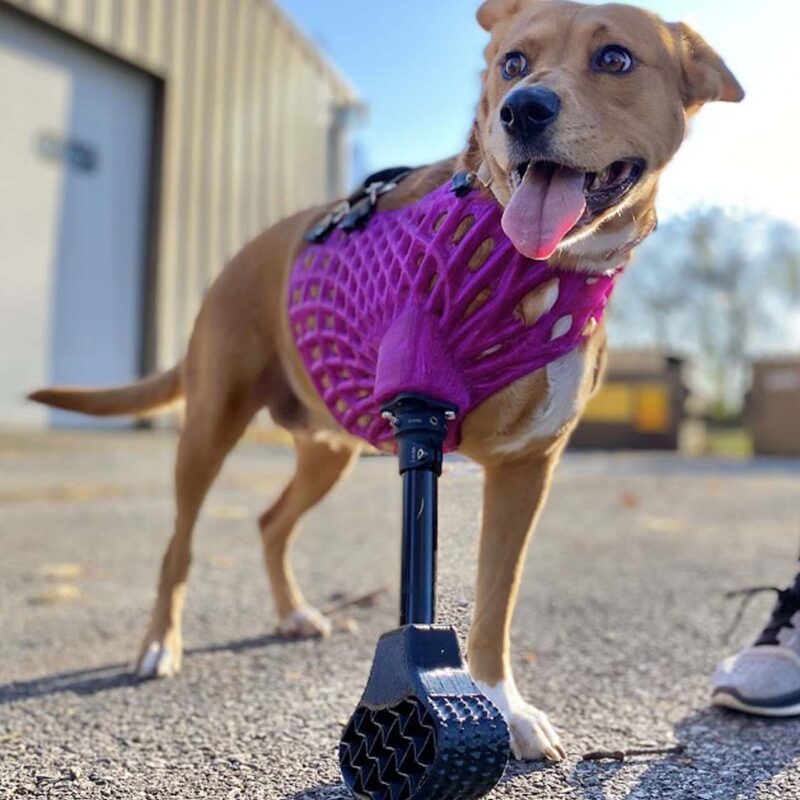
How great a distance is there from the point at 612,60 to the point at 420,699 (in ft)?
3.75

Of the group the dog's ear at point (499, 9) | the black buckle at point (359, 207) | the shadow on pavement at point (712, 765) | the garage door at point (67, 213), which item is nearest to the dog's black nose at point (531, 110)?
the dog's ear at point (499, 9)

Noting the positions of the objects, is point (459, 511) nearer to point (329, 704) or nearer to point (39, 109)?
point (329, 704)

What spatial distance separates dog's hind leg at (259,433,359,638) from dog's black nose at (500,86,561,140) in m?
1.49

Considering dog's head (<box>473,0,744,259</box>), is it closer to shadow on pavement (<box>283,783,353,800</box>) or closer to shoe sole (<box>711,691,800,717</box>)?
shadow on pavement (<box>283,783,353,800</box>)

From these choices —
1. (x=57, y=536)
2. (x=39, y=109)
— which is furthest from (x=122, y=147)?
(x=57, y=536)

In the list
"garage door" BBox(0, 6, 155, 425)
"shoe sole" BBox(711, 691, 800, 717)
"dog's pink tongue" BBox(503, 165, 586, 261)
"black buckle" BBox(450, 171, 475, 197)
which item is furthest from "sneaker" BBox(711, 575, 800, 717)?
"garage door" BBox(0, 6, 155, 425)

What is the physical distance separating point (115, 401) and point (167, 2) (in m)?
8.06

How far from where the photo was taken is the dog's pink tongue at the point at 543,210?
1.52 metres

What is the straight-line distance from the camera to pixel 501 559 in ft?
6.25

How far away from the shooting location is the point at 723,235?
2.52m

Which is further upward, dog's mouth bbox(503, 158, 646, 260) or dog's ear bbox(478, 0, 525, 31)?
dog's ear bbox(478, 0, 525, 31)

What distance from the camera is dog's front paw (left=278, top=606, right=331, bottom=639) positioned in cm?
277

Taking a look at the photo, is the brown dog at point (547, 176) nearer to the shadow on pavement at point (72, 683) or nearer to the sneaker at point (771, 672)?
the shadow on pavement at point (72, 683)

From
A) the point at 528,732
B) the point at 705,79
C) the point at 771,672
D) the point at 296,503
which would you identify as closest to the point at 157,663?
the point at 296,503
